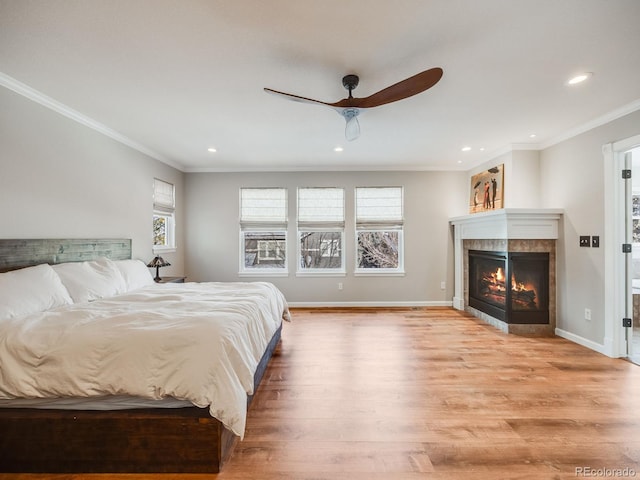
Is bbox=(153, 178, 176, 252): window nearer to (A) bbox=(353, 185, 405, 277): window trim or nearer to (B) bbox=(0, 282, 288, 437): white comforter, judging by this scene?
(B) bbox=(0, 282, 288, 437): white comforter

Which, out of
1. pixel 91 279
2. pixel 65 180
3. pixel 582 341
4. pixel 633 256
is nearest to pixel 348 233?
pixel 582 341

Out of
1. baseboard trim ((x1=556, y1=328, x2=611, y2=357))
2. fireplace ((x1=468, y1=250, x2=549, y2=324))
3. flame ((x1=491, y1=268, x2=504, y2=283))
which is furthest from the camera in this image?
flame ((x1=491, y1=268, x2=504, y2=283))

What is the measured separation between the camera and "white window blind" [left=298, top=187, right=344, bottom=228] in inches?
199

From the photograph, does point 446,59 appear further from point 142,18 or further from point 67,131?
point 67,131

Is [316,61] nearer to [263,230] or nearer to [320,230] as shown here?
[320,230]

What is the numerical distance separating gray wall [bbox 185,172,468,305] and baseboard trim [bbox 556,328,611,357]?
165 cm

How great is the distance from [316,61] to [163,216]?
12.4ft

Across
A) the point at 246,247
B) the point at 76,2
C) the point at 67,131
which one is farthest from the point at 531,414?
the point at 67,131

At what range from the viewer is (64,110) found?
2.77 metres

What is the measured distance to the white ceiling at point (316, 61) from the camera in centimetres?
159

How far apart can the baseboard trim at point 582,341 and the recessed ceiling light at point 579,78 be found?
8.98 ft

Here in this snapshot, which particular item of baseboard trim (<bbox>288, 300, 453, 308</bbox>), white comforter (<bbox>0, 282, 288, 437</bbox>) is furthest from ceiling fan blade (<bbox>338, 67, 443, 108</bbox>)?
baseboard trim (<bbox>288, 300, 453, 308</bbox>)

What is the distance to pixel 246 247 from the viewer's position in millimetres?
5160

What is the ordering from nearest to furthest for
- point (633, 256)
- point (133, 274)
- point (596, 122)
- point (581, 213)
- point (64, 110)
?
point (64, 110), point (596, 122), point (133, 274), point (581, 213), point (633, 256)
